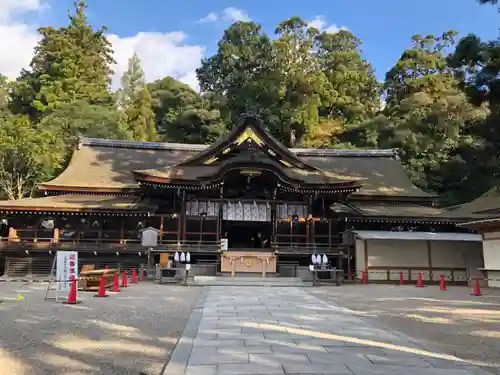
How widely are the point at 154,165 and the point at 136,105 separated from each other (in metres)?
23.9

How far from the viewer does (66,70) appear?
42812 mm

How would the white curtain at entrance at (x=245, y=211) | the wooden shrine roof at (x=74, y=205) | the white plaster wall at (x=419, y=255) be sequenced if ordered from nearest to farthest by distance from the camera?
the wooden shrine roof at (x=74, y=205)
the white plaster wall at (x=419, y=255)
the white curtain at entrance at (x=245, y=211)

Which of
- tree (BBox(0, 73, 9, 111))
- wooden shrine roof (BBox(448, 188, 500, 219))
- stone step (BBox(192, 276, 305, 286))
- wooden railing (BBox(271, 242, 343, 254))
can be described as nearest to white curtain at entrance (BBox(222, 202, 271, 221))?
wooden railing (BBox(271, 242, 343, 254))

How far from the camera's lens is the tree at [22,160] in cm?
2505

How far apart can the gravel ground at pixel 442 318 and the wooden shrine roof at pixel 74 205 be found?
1025cm

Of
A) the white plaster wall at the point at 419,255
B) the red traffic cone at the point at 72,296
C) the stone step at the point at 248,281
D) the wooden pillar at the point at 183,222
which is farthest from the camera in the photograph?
the wooden pillar at the point at 183,222

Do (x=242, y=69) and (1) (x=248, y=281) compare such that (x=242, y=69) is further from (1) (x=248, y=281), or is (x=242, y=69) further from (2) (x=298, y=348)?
(2) (x=298, y=348)

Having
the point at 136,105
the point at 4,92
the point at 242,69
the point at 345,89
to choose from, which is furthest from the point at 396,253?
the point at 4,92

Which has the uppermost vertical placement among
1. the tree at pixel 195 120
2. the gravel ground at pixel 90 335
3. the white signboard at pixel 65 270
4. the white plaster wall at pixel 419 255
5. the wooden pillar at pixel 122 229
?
the tree at pixel 195 120

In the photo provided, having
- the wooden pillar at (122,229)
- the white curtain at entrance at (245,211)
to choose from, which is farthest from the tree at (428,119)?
the wooden pillar at (122,229)

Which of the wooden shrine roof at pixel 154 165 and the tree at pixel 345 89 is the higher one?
the tree at pixel 345 89

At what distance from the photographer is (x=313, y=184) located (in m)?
19.0

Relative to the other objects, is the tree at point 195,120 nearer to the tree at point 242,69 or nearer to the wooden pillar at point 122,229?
the tree at point 242,69

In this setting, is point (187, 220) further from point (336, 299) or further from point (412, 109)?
Answer: point (412, 109)
